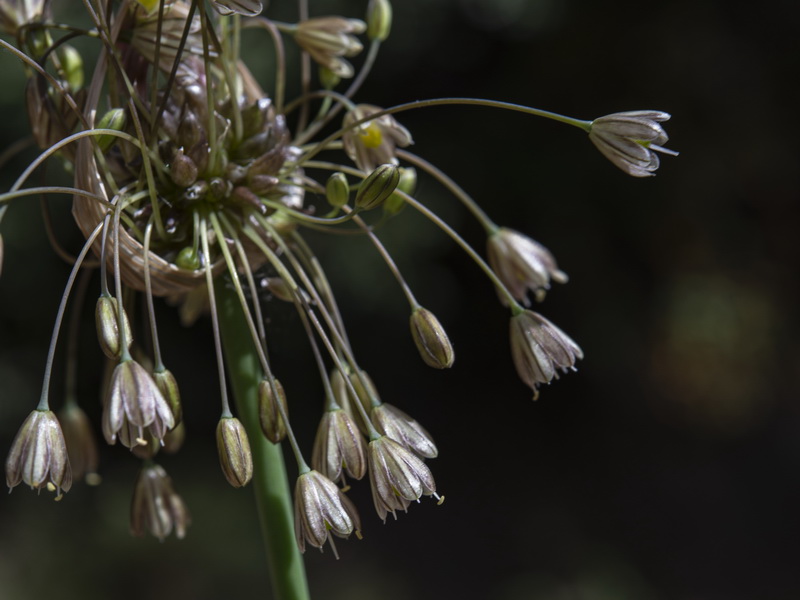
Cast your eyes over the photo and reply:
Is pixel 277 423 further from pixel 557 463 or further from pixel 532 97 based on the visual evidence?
pixel 557 463

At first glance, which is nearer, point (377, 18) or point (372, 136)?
point (372, 136)

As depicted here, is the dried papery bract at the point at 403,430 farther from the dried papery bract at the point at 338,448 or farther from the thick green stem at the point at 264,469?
the thick green stem at the point at 264,469

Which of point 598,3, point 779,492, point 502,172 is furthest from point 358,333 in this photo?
point 779,492

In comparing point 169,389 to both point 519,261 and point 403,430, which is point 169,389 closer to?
point 403,430

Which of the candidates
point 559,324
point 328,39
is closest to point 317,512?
point 328,39

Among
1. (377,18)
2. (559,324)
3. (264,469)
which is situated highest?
(377,18)

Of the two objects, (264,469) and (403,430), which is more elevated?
(403,430)
